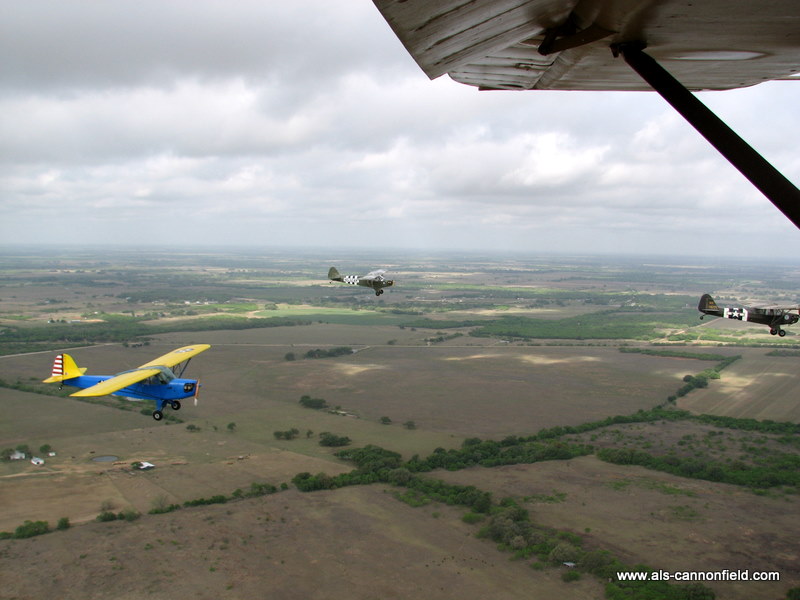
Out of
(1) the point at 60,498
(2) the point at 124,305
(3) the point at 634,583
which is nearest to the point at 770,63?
(3) the point at 634,583

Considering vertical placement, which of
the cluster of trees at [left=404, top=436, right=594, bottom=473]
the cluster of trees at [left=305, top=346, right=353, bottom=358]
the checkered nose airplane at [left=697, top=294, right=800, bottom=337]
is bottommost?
the cluster of trees at [left=404, top=436, right=594, bottom=473]

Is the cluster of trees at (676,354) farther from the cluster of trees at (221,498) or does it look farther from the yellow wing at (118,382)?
the yellow wing at (118,382)

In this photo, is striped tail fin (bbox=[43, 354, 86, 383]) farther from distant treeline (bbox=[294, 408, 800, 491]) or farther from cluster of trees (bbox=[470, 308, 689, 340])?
cluster of trees (bbox=[470, 308, 689, 340])

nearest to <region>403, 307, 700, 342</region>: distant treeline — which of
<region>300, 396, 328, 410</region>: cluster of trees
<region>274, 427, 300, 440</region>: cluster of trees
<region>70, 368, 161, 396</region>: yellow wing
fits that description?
<region>300, 396, 328, 410</region>: cluster of trees

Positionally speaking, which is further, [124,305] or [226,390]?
[124,305]

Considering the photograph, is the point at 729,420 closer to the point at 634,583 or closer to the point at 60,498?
the point at 634,583

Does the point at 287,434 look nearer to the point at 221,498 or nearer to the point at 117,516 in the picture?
the point at 221,498
